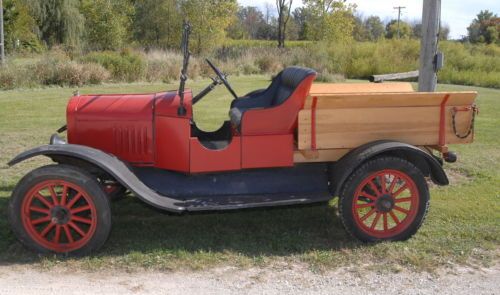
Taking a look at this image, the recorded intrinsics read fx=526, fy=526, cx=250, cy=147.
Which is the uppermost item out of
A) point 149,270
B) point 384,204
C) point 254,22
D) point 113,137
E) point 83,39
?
point 254,22

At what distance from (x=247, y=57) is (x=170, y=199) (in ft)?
68.8

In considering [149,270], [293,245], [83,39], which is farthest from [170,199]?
[83,39]

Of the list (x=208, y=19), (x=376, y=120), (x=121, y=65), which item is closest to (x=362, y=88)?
(x=376, y=120)

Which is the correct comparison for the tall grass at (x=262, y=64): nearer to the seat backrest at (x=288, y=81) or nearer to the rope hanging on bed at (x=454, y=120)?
the seat backrest at (x=288, y=81)

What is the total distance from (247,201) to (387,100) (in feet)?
4.41

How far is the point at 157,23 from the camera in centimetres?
3603

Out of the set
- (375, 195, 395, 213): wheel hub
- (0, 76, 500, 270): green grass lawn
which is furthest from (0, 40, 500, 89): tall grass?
(375, 195, 395, 213): wheel hub

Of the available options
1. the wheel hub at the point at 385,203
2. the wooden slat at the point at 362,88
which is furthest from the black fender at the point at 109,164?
the wooden slat at the point at 362,88

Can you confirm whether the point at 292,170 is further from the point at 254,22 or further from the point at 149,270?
the point at 254,22

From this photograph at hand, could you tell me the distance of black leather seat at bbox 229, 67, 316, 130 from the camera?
4246 mm

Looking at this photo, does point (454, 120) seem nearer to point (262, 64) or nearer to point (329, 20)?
point (262, 64)

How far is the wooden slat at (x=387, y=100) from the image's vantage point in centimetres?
403

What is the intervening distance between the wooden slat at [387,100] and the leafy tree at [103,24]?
1155 inches

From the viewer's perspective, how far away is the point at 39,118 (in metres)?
10.2
